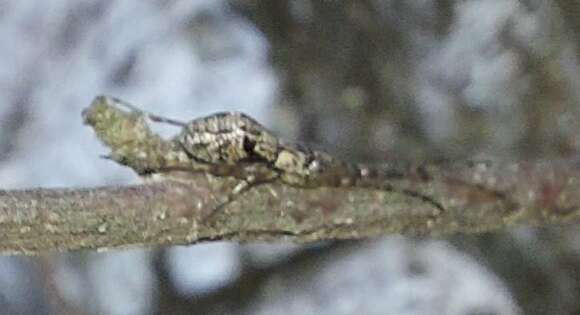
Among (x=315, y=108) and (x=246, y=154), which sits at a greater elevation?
(x=315, y=108)

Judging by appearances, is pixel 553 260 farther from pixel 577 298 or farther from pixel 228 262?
pixel 228 262

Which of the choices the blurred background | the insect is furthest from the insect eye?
the blurred background

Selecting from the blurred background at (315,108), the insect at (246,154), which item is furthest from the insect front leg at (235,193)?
the blurred background at (315,108)

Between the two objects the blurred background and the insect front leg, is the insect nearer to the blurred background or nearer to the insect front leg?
the insect front leg

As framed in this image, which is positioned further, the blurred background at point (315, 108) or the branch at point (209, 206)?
the blurred background at point (315, 108)

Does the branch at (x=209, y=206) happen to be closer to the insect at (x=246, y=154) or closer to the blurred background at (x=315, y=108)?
the insect at (x=246, y=154)

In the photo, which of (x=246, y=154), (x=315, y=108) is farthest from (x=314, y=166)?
(x=315, y=108)

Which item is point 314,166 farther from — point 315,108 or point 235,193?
point 315,108
